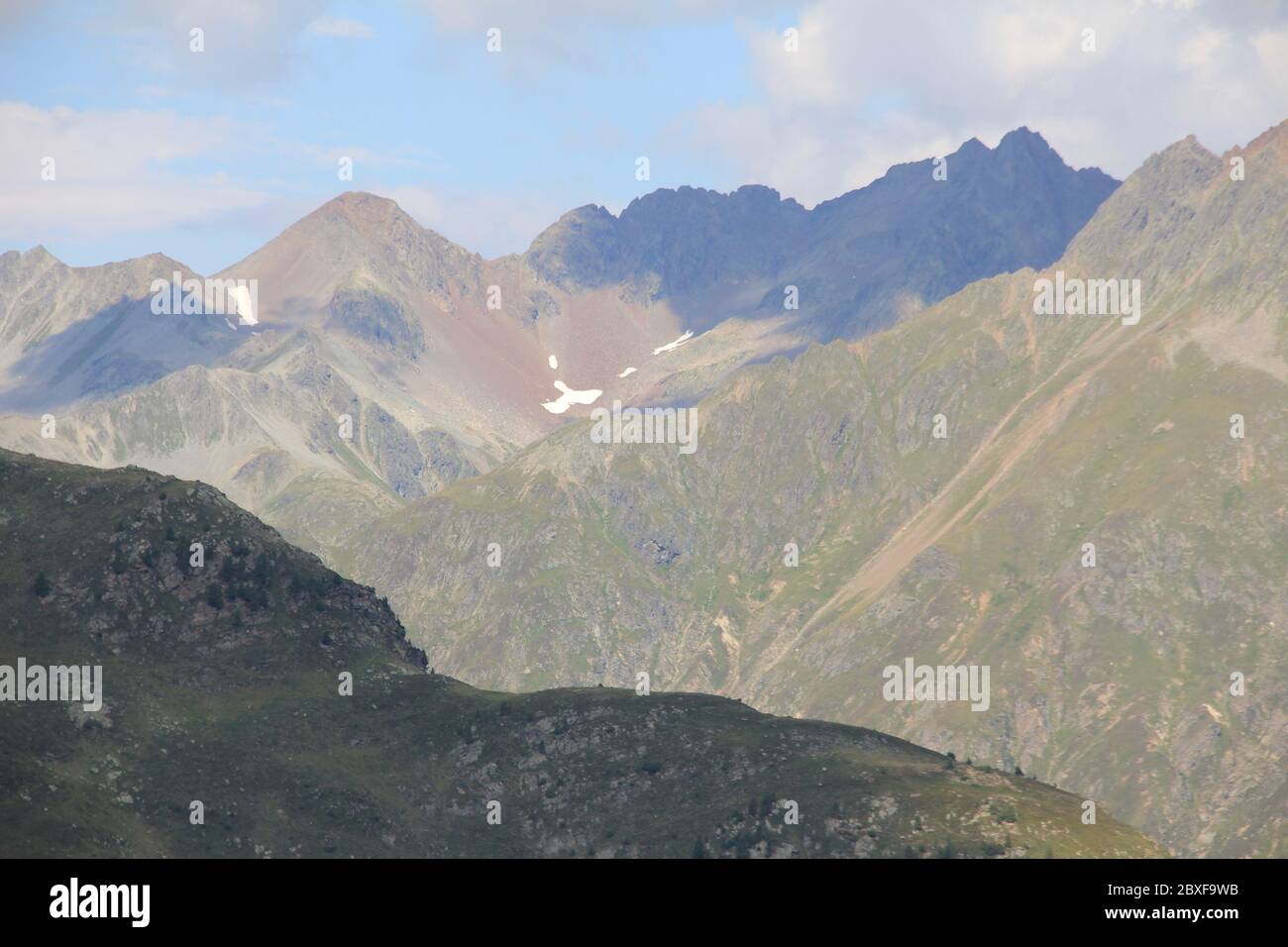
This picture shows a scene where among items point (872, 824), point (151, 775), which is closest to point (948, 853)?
point (872, 824)

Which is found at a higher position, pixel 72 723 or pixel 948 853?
pixel 72 723
